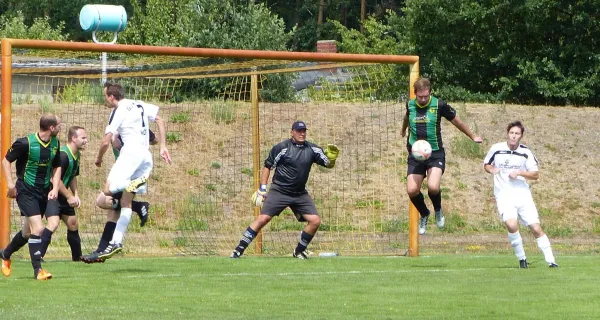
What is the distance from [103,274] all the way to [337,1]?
182 ft

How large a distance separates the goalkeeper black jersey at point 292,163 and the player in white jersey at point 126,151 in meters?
2.48

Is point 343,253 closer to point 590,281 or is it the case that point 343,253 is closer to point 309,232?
point 309,232

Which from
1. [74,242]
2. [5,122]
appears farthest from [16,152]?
[74,242]

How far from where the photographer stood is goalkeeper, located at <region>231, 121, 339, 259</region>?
1644 centimetres

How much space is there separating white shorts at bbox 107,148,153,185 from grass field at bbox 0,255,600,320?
1.17 meters

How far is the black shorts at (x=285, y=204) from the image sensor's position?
1645 centimetres

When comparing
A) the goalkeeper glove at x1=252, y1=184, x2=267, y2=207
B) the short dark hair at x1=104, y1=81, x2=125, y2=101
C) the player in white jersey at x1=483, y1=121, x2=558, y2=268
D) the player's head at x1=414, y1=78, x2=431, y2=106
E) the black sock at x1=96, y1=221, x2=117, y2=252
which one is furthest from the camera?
the goalkeeper glove at x1=252, y1=184, x2=267, y2=207

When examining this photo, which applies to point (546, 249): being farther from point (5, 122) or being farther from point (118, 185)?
point (5, 122)

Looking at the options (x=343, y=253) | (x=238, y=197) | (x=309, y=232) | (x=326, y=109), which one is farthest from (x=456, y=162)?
(x=309, y=232)

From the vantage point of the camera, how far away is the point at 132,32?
51.2 metres

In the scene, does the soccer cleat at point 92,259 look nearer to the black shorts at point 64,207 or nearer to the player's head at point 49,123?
the black shorts at point 64,207

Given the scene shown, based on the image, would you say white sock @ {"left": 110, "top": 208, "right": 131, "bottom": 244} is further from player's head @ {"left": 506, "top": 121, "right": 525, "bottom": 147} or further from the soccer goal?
player's head @ {"left": 506, "top": 121, "right": 525, "bottom": 147}

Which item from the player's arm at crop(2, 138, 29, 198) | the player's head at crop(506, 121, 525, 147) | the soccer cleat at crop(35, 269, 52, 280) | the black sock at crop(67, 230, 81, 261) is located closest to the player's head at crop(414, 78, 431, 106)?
the player's head at crop(506, 121, 525, 147)

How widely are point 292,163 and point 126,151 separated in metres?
3.04
